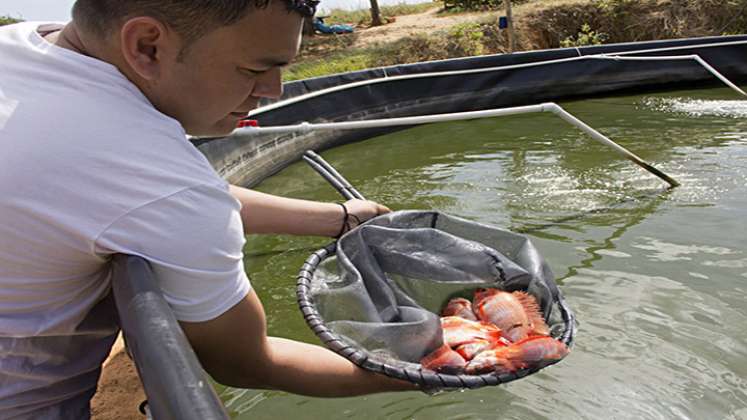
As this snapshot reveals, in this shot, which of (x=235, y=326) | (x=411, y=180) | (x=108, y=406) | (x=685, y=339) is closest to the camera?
(x=235, y=326)

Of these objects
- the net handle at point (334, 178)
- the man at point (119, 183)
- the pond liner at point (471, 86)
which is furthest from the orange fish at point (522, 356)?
the pond liner at point (471, 86)

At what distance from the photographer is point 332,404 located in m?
2.44

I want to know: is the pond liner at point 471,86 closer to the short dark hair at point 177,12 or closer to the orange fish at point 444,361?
the orange fish at point 444,361

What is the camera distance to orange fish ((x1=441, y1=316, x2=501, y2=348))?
1871 mm

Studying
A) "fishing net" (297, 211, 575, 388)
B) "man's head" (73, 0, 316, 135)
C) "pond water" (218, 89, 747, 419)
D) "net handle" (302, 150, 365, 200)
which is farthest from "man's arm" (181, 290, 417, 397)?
"net handle" (302, 150, 365, 200)

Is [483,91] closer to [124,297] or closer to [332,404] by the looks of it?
[332,404]

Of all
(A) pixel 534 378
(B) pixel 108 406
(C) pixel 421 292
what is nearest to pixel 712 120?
(A) pixel 534 378

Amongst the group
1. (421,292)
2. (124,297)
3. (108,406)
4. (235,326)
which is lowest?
(108,406)

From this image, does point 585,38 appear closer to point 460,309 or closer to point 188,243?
point 460,309

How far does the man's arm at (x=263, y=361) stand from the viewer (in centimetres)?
103

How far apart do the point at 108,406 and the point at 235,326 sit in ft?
3.58

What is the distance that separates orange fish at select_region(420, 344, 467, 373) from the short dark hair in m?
1.09

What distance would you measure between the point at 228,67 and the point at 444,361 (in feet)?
3.44

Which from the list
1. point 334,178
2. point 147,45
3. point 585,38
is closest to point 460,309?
point 334,178
